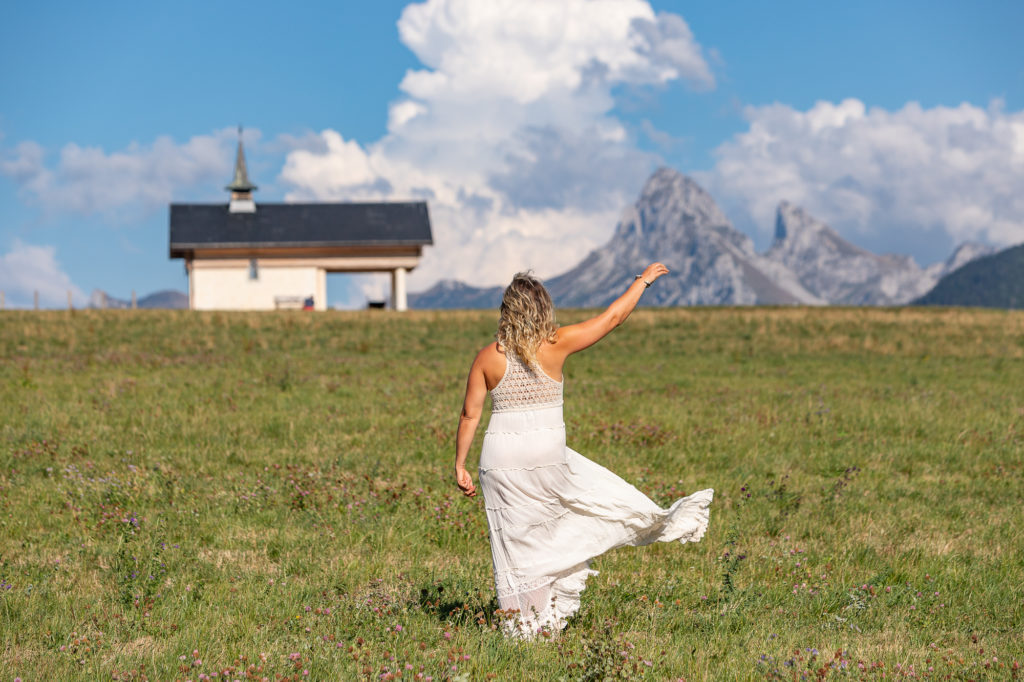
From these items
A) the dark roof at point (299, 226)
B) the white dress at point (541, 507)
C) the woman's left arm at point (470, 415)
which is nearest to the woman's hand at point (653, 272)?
the white dress at point (541, 507)

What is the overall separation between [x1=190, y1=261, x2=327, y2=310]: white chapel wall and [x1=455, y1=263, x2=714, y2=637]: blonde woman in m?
52.6

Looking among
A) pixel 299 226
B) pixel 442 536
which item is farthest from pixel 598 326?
pixel 299 226

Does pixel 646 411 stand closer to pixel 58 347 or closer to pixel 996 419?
pixel 996 419

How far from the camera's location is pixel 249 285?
186ft

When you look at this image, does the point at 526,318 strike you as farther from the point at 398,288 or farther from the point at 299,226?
the point at 299,226

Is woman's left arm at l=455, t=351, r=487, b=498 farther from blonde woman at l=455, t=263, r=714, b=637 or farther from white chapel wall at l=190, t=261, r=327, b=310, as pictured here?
white chapel wall at l=190, t=261, r=327, b=310

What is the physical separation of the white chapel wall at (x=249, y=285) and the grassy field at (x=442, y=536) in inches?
1478

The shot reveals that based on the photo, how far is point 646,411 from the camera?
Answer: 1555cm

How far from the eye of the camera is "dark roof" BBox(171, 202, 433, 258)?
56.6 m

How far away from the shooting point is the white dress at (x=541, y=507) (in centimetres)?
550

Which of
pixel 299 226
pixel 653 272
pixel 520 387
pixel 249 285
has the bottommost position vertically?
pixel 520 387

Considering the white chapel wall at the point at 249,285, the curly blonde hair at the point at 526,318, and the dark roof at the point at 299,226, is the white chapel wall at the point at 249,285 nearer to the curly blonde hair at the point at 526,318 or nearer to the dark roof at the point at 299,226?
→ the dark roof at the point at 299,226

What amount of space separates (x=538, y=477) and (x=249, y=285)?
5462 cm

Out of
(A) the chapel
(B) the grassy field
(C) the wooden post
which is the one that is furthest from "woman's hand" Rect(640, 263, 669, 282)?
(C) the wooden post
